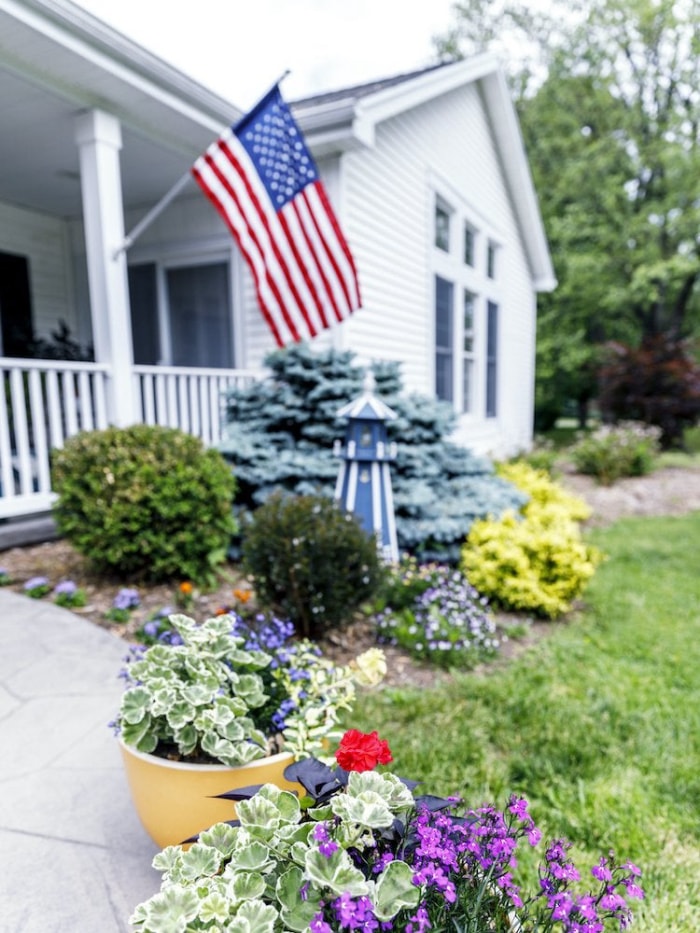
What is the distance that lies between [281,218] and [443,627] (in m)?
3.00

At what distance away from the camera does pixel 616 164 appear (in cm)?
1730

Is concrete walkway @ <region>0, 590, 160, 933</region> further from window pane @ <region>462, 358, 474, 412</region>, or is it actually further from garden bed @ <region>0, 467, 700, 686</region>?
window pane @ <region>462, 358, 474, 412</region>

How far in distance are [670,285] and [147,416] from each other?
18.1m

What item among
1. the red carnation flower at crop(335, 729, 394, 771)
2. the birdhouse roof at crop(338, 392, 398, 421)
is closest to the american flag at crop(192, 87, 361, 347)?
the birdhouse roof at crop(338, 392, 398, 421)

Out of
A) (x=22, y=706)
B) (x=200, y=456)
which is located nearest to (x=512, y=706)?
(x=22, y=706)

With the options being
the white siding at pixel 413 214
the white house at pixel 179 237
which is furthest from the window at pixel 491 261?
the white house at pixel 179 237

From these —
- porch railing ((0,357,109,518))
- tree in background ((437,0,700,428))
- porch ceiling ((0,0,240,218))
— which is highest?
tree in background ((437,0,700,428))

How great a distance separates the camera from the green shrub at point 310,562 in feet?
10.2

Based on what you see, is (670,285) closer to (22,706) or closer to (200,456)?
(200,456)

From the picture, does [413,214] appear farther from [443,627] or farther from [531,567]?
[443,627]

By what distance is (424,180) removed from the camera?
780 centimetres

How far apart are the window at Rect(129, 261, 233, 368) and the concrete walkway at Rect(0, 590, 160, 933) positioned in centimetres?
442

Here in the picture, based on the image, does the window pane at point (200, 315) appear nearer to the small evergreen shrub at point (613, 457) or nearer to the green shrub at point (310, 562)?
the green shrub at point (310, 562)

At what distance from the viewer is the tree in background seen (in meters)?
16.6
